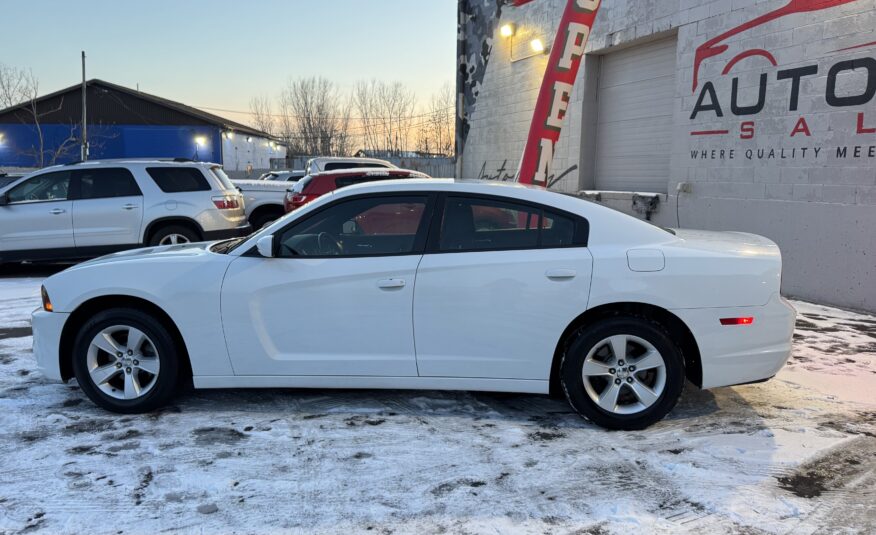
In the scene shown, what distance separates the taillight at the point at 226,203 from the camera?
9602mm

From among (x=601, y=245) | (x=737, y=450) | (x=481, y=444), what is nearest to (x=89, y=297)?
(x=481, y=444)

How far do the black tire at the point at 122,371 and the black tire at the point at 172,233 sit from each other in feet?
A: 18.4

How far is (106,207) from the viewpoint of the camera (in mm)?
9133

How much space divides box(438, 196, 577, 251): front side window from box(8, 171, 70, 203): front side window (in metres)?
7.52

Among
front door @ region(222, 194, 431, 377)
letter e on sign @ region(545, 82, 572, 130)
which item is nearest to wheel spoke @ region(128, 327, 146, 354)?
front door @ region(222, 194, 431, 377)

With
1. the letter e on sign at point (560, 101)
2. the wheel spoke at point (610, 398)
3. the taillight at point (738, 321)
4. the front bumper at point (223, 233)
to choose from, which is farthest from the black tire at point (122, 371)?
the letter e on sign at point (560, 101)

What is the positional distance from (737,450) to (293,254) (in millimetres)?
2934

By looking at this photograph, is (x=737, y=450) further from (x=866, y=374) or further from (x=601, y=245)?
(x=866, y=374)

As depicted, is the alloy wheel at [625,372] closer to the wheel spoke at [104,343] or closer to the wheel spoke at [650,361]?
the wheel spoke at [650,361]

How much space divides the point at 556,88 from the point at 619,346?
8.73 metres

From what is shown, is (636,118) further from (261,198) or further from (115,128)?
(115,128)

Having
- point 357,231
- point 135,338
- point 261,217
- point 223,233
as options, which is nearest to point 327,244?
point 357,231

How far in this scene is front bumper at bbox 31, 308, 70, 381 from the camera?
13.3ft

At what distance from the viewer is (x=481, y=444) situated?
12.1 feet
